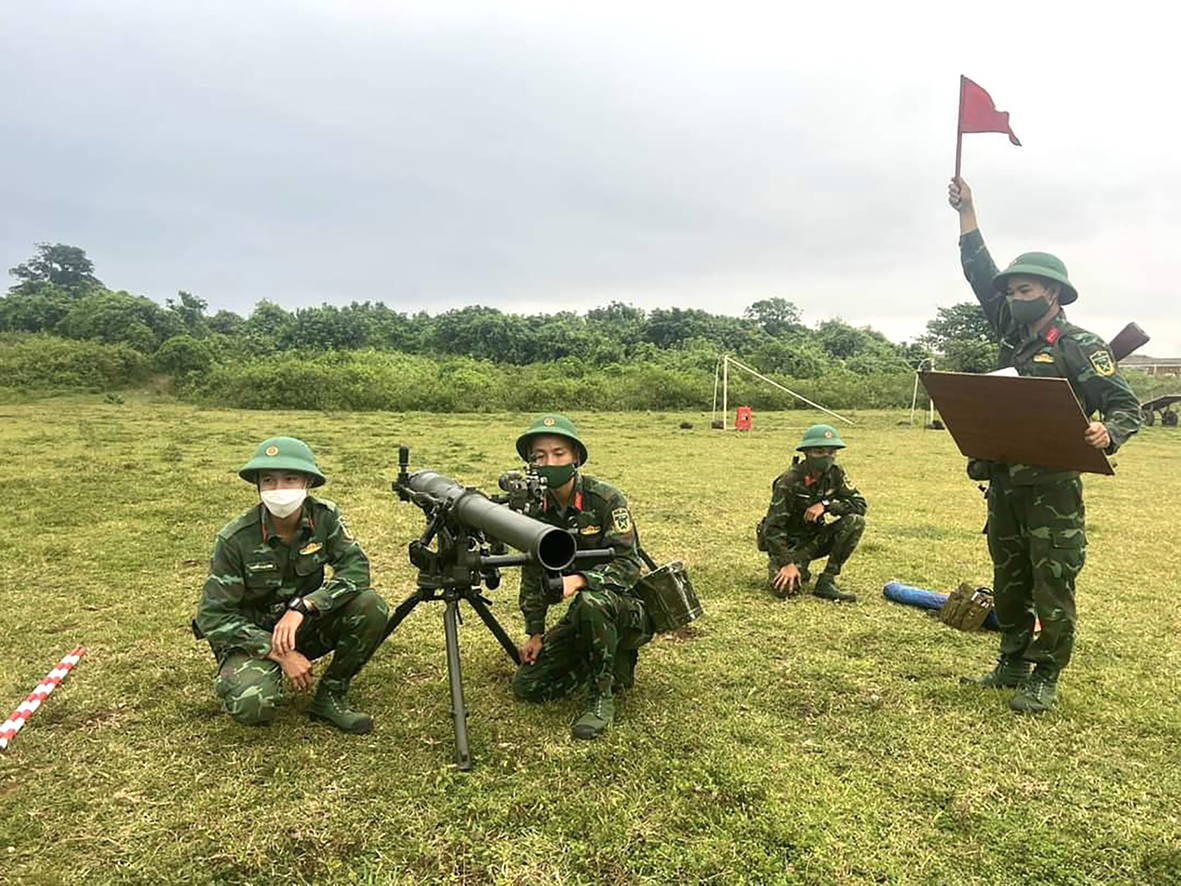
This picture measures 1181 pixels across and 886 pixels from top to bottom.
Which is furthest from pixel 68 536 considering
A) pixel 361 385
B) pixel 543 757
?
pixel 361 385

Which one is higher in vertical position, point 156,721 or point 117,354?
point 117,354

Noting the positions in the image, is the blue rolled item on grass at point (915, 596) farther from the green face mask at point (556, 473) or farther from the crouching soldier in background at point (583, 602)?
the green face mask at point (556, 473)

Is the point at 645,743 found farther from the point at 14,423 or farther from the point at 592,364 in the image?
the point at 592,364

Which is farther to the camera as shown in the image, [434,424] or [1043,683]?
[434,424]

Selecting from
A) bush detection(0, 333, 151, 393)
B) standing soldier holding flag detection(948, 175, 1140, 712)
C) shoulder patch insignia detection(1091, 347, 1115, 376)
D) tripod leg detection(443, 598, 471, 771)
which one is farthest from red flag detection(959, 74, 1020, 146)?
bush detection(0, 333, 151, 393)

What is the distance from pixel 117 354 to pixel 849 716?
3783 cm

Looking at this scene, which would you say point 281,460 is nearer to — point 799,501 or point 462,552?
point 462,552

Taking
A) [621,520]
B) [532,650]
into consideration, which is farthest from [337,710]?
[621,520]

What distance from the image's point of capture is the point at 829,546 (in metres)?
6.85

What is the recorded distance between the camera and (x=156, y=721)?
4.18 m

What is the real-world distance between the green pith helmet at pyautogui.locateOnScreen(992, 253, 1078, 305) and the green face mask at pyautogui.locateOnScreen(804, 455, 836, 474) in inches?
98.3

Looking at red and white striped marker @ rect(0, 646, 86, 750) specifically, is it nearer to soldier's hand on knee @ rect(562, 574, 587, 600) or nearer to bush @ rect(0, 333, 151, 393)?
soldier's hand on knee @ rect(562, 574, 587, 600)

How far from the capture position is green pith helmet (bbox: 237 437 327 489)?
4.05 metres

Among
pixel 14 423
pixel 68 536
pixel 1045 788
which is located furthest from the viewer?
pixel 14 423
